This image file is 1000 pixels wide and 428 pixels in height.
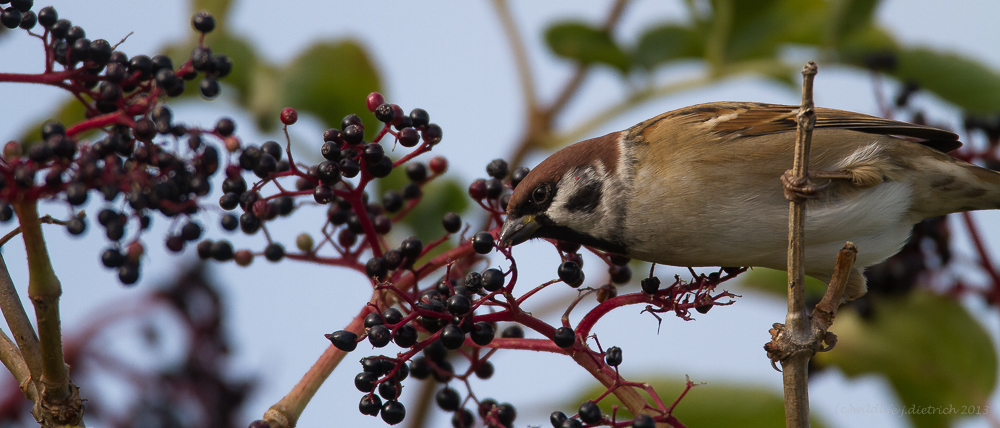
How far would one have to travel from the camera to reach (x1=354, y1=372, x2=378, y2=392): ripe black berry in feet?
7.32

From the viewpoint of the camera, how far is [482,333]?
2197 mm

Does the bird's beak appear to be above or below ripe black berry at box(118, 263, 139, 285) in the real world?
above

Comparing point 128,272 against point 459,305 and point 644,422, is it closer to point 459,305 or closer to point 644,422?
point 459,305

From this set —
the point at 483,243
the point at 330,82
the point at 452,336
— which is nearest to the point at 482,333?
the point at 452,336

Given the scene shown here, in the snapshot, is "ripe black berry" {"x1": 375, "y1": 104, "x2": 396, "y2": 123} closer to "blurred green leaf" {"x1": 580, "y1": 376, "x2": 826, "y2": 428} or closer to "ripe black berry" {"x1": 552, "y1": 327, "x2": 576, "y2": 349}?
"ripe black berry" {"x1": 552, "y1": 327, "x2": 576, "y2": 349}

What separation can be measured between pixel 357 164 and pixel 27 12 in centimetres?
91

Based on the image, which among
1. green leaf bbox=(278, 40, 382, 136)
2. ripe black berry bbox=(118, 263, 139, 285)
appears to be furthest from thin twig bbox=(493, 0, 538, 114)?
ripe black berry bbox=(118, 263, 139, 285)

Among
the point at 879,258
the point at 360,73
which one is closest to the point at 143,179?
the point at 360,73

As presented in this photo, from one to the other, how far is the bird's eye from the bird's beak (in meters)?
0.07

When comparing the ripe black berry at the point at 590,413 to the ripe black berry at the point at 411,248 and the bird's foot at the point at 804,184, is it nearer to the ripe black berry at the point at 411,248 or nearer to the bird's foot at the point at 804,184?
the ripe black berry at the point at 411,248

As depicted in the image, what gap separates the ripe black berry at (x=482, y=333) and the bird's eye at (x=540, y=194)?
0.97 metres

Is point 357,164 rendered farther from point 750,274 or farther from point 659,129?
point 750,274

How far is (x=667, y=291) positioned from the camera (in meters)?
2.49

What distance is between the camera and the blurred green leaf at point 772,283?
4269 mm
